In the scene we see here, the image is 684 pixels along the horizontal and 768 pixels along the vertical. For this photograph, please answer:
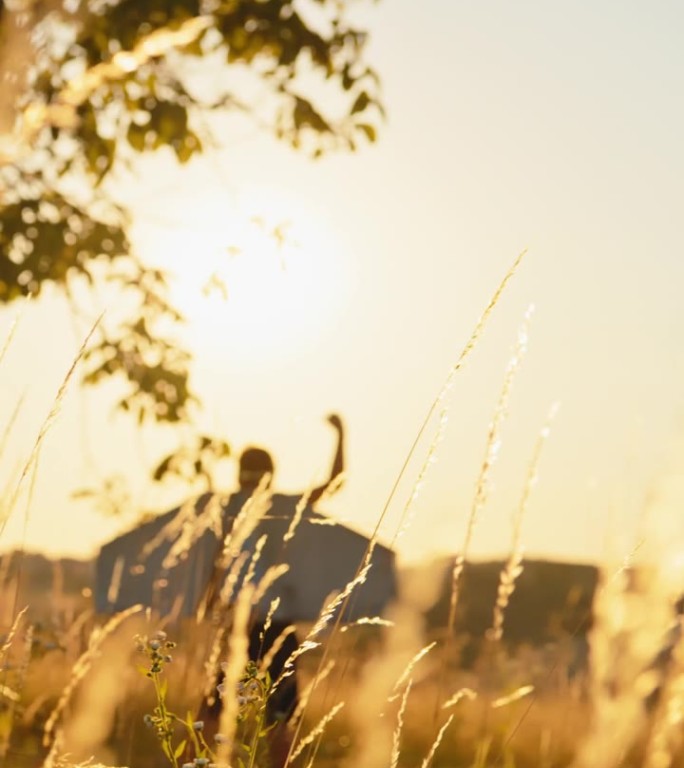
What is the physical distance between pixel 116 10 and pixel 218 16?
24.1 inches

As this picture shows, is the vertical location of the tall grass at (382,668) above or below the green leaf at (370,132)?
below

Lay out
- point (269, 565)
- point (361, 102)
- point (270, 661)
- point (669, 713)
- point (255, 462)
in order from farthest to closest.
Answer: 1. point (361, 102)
2. point (255, 462)
3. point (269, 565)
4. point (270, 661)
5. point (669, 713)

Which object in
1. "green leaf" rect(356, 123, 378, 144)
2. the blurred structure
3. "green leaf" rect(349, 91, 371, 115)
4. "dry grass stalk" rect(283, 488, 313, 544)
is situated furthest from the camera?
"green leaf" rect(356, 123, 378, 144)

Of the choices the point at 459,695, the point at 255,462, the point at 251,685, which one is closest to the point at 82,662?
the point at 251,685

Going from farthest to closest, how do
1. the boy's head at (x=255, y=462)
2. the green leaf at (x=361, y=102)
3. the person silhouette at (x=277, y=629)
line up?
1. the green leaf at (x=361, y=102)
2. the boy's head at (x=255, y=462)
3. the person silhouette at (x=277, y=629)

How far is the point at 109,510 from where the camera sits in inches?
252

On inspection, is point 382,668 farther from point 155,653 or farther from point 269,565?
point 269,565

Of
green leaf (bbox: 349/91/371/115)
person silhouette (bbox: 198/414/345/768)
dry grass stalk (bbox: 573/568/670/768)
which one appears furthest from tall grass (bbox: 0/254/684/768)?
green leaf (bbox: 349/91/371/115)

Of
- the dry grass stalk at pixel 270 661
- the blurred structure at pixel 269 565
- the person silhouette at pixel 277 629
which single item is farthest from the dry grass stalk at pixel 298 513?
the blurred structure at pixel 269 565

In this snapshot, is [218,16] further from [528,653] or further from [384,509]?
[384,509]

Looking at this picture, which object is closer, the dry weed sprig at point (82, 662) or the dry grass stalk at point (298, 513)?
the dry weed sprig at point (82, 662)


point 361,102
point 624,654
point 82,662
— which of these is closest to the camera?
point 624,654

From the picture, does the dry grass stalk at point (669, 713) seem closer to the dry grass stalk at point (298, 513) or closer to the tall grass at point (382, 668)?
the tall grass at point (382, 668)

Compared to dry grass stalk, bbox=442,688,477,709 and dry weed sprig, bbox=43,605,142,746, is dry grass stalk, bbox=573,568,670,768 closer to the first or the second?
dry grass stalk, bbox=442,688,477,709
